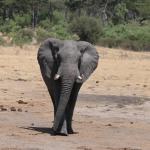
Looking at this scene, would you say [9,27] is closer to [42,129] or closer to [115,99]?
[115,99]

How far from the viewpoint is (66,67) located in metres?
11.2

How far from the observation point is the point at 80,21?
211ft

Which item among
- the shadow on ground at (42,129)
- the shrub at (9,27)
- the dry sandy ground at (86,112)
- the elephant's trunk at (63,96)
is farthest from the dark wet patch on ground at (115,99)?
the shrub at (9,27)

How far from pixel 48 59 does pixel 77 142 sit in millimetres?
1588

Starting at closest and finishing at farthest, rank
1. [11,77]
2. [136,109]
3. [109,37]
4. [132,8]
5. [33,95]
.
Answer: [136,109] < [33,95] < [11,77] < [109,37] < [132,8]

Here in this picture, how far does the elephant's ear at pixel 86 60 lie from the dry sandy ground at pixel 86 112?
1079 millimetres

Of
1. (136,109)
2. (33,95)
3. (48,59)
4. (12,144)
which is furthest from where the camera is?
(33,95)

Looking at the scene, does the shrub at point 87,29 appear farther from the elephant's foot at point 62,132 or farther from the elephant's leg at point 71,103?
the elephant's foot at point 62,132

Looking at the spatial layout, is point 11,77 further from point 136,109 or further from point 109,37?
point 109,37

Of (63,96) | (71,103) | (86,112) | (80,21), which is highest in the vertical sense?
(63,96)

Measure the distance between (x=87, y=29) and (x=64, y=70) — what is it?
5081cm

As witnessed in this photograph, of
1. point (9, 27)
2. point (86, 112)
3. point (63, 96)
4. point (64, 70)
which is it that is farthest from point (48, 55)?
point (9, 27)

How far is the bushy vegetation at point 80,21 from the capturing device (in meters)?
58.9

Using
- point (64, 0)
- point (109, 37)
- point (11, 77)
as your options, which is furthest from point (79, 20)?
point (11, 77)
